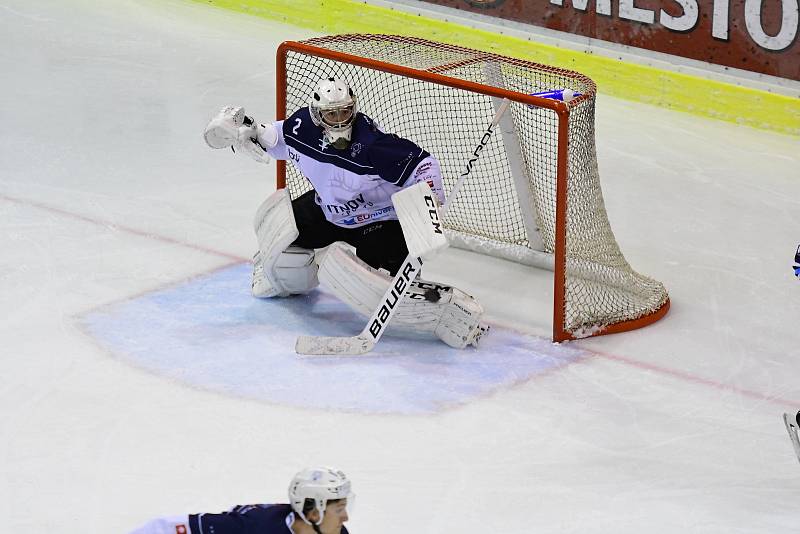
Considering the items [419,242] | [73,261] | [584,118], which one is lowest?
[73,261]

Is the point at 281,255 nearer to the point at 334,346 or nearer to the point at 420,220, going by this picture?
the point at 334,346

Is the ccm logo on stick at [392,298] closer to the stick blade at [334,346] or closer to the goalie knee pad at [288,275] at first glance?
the stick blade at [334,346]

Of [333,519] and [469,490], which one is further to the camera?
[469,490]

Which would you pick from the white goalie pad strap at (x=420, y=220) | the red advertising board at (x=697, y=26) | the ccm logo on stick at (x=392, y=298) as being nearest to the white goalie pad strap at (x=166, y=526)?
the white goalie pad strap at (x=420, y=220)

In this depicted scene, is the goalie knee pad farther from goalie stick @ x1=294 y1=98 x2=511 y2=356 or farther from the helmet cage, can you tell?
the helmet cage

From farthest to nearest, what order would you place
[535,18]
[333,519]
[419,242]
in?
[535,18]
[419,242]
[333,519]

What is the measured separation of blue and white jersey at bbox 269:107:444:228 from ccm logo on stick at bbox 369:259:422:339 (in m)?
0.26

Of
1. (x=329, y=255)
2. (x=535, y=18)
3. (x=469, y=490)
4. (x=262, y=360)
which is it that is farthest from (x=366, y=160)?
(x=535, y=18)

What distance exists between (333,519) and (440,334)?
7.36 feet

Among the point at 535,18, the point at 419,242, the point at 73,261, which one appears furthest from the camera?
the point at 535,18

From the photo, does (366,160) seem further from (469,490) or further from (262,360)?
(469,490)

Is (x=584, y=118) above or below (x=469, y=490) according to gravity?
above

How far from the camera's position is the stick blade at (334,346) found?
16.8 ft

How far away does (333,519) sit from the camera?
3002 mm
